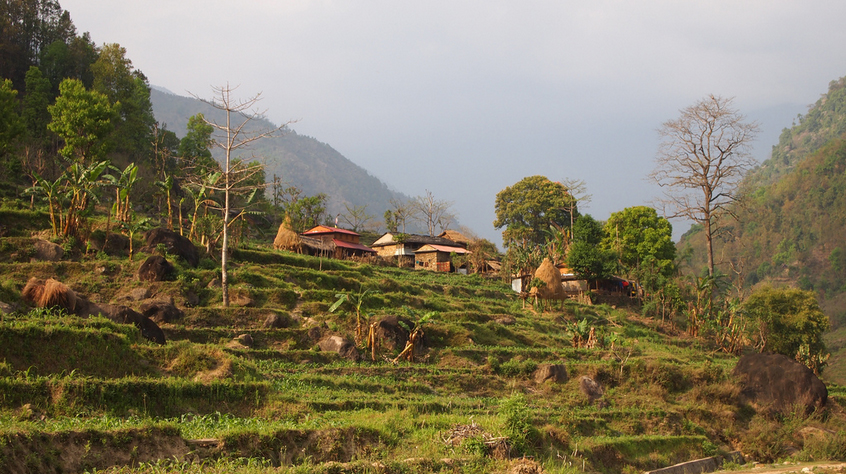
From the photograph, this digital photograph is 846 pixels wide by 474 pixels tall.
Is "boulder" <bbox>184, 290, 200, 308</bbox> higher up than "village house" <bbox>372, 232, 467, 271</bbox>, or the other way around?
"village house" <bbox>372, 232, 467, 271</bbox>

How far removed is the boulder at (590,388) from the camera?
21844 millimetres

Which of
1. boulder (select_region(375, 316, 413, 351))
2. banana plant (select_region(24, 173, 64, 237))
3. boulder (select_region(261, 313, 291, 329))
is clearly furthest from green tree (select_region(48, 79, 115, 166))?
boulder (select_region(375, 316, 413, 351))

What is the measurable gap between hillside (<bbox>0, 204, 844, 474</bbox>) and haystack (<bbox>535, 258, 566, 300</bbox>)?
9.73 feet

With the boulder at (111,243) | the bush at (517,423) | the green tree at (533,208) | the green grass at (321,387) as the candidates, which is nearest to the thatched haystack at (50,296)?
the green grass at (321,387)

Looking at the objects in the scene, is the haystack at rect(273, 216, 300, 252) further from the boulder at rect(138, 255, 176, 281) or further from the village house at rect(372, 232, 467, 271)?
the boulder at rect(138, 255, 176, 281)

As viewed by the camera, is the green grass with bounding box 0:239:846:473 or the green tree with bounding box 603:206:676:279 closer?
the green grass with bounding box 0:239:846:473

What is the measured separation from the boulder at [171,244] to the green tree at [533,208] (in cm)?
4166

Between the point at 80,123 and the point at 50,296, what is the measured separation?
21439 millimetres

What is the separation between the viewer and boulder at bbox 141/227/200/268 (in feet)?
90.8

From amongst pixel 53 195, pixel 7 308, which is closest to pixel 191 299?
pixel 7 308

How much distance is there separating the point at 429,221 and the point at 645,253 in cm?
3363

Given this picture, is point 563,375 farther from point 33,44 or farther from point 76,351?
point 33,44

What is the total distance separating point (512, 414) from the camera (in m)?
13.8

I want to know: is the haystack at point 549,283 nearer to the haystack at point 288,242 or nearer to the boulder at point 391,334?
the boulder at point 391,334
